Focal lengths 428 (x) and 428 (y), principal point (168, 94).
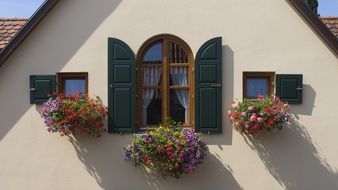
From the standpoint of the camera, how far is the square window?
8.13 m

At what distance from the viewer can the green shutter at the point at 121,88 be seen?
7871 mm

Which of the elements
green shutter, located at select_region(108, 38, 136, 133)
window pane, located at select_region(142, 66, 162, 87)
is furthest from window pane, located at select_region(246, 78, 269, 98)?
green shutter, located at select_region(108, 38, 136, 133)

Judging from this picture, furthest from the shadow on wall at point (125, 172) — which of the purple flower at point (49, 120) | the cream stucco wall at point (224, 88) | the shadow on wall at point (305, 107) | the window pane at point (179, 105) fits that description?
the shadow on wall at point (305, 107)

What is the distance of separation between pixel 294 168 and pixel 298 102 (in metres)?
1.20

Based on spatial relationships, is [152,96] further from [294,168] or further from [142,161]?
[294,168]

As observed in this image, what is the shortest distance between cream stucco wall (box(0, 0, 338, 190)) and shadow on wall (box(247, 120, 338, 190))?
0.02 m

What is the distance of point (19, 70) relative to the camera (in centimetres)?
814

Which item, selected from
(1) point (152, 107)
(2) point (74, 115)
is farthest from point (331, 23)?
(2) point (74, 115)

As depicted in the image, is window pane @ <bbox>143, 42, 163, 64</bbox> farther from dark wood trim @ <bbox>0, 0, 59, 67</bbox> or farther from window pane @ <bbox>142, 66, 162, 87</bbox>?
dark wood trim @ <bbox>0, 0, 59, 67</bbox>

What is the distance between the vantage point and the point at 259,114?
738 cm

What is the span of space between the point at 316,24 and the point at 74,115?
4.56m

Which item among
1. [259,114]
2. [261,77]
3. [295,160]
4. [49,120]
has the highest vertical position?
[261,77]

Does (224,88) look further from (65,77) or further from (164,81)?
(65,77)

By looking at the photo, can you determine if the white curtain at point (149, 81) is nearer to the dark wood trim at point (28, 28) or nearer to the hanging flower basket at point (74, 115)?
the hanging flower basket at point (74, 115)
